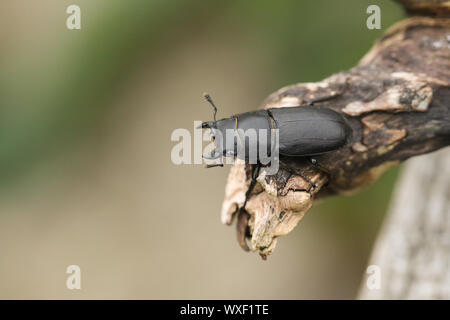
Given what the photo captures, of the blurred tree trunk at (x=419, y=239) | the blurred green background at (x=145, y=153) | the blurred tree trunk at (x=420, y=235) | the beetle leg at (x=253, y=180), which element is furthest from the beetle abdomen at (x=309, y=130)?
the blurred green background at (x=145, y=153)

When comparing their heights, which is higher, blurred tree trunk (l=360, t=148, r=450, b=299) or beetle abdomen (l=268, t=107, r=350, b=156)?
beetle abdomen (l=268, t=107, r=350, b=156)

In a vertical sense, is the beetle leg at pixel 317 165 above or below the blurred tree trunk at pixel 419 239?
above

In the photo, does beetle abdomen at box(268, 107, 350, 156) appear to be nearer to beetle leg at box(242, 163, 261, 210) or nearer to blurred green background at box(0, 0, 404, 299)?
beetle leg at box(242, 163, 261, 210)

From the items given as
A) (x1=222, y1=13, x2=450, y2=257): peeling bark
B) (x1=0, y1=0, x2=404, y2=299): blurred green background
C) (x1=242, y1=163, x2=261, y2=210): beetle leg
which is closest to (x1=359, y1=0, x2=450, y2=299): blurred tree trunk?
(x1=222, y1=13, x2=450, y2=257): peeling bark

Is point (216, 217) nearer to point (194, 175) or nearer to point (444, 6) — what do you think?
point (194, 175)

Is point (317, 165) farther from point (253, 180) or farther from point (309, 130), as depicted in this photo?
point (253, 180)

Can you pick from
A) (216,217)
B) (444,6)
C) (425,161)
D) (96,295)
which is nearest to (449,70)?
(444,6)

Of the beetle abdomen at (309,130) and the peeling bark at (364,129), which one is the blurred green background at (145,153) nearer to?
the peeling bark at (364,129)
